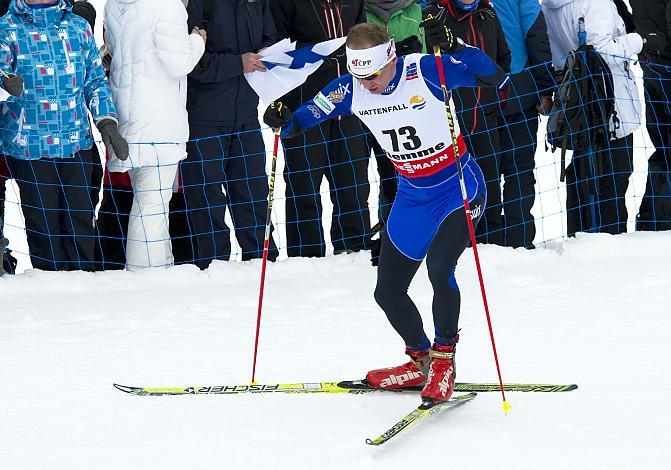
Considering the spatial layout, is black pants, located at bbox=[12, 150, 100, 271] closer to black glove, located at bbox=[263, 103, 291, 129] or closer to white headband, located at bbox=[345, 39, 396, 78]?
black glove, located at bbox=[263, 103, 291, 129]

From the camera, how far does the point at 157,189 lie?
275 inches

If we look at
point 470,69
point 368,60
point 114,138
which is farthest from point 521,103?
point 368,60

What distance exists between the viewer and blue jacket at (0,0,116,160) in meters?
6.53

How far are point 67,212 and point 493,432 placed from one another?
3285mm

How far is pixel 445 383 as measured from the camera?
4.79m

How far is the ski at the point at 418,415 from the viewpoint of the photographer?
171 inches

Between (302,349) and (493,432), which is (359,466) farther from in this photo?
(302,349)

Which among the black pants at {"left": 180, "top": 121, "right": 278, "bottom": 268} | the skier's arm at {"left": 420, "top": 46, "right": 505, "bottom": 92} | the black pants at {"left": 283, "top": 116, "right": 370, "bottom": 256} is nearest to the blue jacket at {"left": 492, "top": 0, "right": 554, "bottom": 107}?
the black pants at {"left": 283, "top": 116, "right": 370, "bottom": 256}

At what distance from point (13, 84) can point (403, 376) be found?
282 centimetres

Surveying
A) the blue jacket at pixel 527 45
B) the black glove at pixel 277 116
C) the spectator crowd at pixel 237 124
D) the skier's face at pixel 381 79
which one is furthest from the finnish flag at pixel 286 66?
the skier's face at pixel 381 79

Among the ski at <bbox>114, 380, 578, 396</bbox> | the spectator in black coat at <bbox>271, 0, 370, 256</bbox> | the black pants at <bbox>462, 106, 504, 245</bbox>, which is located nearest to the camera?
the ski at <bbox>114, 380, 578, 396</bbox>

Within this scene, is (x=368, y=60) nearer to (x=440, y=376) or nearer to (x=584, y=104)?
(x=440, y=376)

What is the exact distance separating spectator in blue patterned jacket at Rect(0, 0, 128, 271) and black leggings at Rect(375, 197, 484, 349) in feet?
7.59

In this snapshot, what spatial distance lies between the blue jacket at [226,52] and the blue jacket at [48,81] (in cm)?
60
